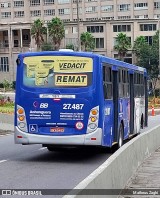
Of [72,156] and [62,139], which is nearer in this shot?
[62,139]

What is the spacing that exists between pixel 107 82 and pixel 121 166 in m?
5.32

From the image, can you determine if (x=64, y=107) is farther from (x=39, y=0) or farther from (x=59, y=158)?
(x=39, y=0)

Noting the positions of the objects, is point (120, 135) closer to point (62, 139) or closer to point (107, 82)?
point (107, 82)

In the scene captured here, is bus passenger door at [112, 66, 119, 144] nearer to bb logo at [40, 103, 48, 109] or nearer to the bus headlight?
the bus headlight

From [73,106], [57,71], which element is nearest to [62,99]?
[73,106]

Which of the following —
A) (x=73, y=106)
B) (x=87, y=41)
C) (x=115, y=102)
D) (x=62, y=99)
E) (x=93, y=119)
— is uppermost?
(x=87, y=41)

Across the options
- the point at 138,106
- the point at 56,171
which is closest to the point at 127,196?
the point at 56,171

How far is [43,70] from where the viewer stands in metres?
14.1

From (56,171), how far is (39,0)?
4570 inches

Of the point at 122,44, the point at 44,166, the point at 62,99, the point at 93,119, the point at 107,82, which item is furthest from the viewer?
the point at 122,44

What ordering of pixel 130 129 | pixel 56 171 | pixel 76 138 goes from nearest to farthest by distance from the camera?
pixel 56 171 → pixel 76 138 → pixel 130 129

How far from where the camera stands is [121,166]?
962 cm

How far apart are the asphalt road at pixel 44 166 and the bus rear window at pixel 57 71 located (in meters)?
2.24

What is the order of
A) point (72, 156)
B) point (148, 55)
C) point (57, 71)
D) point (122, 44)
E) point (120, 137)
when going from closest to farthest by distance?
A: point (57, 71), point (72, 156), point (120, 137), point (148, 55), point (122, 44)
